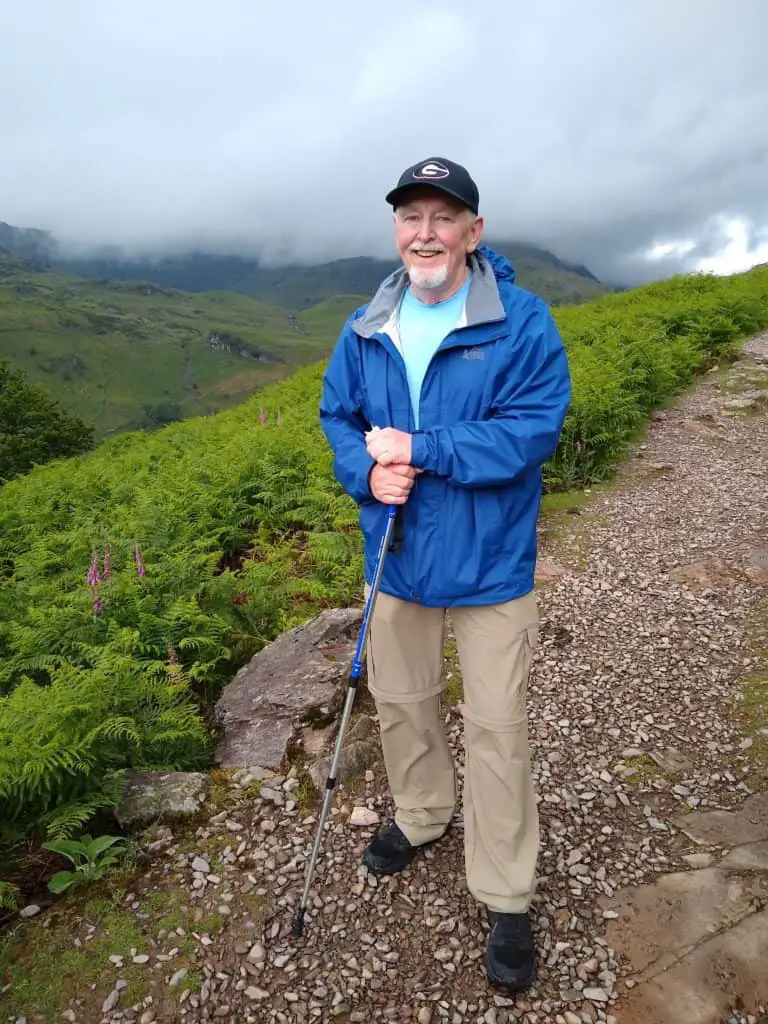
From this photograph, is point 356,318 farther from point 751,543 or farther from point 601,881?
point 751,543

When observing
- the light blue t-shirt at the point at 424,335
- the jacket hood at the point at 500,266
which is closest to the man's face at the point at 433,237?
the light blue t-shirt at the point at 424,335

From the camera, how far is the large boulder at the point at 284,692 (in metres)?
5.01

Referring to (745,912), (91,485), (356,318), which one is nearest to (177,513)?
(91,485)

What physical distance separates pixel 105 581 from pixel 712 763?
5.95m

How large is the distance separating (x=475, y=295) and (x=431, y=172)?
23.2 inches

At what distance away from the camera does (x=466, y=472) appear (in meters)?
3.05

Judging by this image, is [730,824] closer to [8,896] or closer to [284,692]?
[284,692]

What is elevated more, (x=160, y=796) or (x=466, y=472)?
(x=466, y=472)

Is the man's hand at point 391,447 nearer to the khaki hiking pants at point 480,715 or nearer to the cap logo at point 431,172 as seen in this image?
the khaki hiking pants at point 480,715

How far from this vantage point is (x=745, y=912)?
3.53 m

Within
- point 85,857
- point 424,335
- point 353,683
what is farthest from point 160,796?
point 424,335

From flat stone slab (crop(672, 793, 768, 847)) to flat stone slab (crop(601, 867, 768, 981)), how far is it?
0.30 meters

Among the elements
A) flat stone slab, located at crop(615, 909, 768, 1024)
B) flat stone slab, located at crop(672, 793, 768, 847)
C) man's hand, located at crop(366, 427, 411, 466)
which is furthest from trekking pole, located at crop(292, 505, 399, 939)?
flat stone slab, located at crop(672, 793, 768, 847)

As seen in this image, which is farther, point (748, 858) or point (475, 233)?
point (748, 858)
